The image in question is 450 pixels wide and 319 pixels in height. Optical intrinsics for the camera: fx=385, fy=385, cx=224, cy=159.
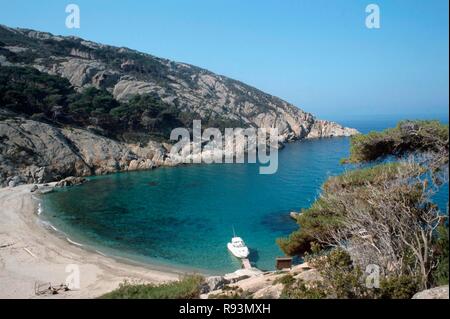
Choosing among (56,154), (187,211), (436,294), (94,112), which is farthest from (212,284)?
(94,112)

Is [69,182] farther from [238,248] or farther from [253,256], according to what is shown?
[253,256]

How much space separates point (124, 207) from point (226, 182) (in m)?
17.3

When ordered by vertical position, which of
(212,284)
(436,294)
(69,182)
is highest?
(436,294)

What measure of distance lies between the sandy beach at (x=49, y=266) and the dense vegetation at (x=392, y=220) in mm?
11756

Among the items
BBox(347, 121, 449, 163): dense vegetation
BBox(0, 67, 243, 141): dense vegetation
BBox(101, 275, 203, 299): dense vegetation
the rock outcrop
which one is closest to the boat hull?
BBox(101, 275, 203, 299): dense vegetation

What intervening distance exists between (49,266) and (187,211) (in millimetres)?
16165

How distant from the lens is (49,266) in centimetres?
2362

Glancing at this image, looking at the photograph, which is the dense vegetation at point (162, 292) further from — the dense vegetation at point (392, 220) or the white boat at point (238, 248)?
the white boat at point (238, 248)

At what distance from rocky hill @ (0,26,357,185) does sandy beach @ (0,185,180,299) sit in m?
19.8

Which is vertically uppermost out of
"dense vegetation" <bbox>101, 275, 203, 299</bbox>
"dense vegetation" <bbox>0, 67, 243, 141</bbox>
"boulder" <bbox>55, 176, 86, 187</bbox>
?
"dense vegetation" <bbox>0, 67, 243, 141</bbox>

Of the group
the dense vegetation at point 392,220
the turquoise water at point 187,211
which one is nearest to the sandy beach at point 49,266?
the turquoise water at point 187,211

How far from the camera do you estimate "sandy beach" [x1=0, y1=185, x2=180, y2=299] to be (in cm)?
2039

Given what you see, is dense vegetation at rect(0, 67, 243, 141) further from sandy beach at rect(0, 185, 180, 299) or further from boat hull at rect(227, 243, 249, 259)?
boat hull at rect(227, 243, 249, 259)

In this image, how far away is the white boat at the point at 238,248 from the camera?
25.1 meters
